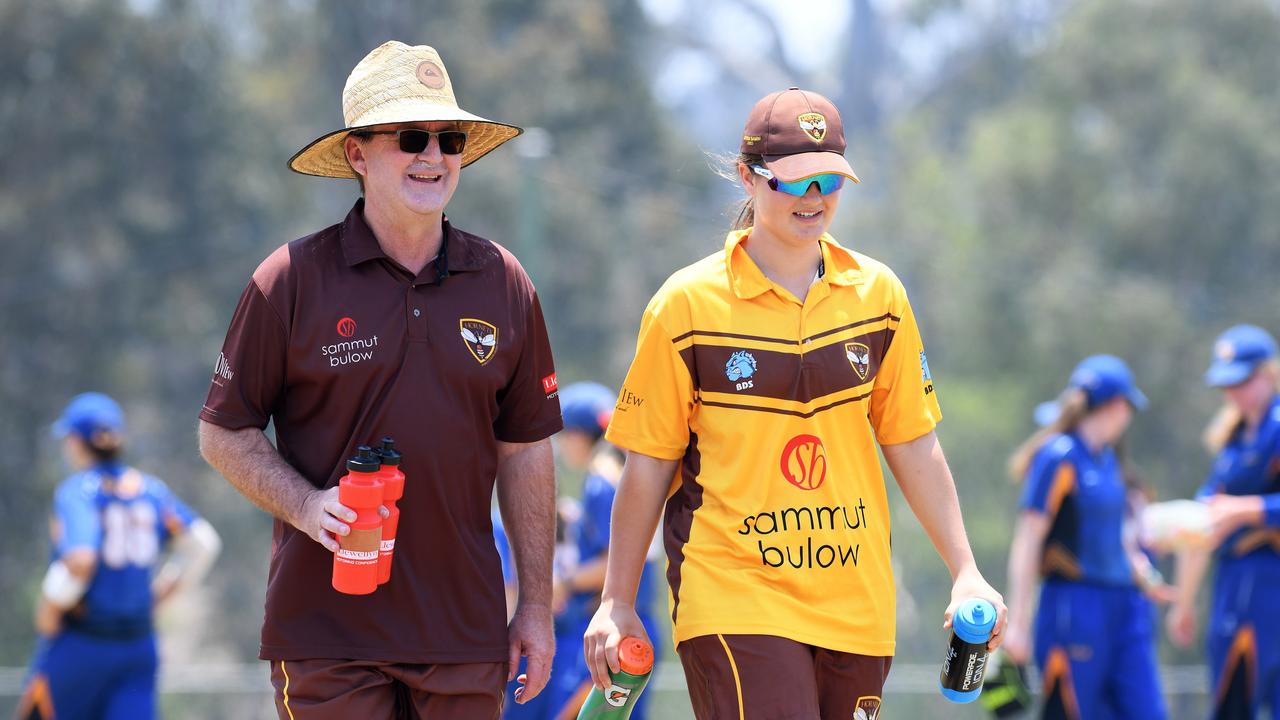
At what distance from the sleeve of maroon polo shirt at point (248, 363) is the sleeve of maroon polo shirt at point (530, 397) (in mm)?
615

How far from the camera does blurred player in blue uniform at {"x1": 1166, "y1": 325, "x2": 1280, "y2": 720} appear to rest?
324 inches

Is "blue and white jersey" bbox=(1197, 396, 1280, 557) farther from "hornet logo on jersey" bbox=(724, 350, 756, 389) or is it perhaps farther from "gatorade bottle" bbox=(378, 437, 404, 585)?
"gatorade bottle" bbox=(378, 437, 404, 585)

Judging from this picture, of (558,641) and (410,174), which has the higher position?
(410,174)

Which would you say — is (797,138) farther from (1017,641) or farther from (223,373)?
(1017,641)

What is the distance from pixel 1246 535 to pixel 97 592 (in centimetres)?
598

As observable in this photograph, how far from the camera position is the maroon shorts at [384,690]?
402cm

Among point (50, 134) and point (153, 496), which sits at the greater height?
point (50, 134)

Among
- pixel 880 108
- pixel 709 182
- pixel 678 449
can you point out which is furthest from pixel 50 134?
pixel 880 108

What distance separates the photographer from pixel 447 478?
4.18 meters

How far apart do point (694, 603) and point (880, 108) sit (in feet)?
127

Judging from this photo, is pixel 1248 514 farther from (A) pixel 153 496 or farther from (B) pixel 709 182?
(B) pixel 709 182

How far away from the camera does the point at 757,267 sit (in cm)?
443

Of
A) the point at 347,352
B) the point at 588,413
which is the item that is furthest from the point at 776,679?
the point at 588,413

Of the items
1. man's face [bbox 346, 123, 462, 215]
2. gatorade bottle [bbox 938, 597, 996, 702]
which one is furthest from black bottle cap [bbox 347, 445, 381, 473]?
A: gatorade bottle [bbox 938, 597, 996, 702]
